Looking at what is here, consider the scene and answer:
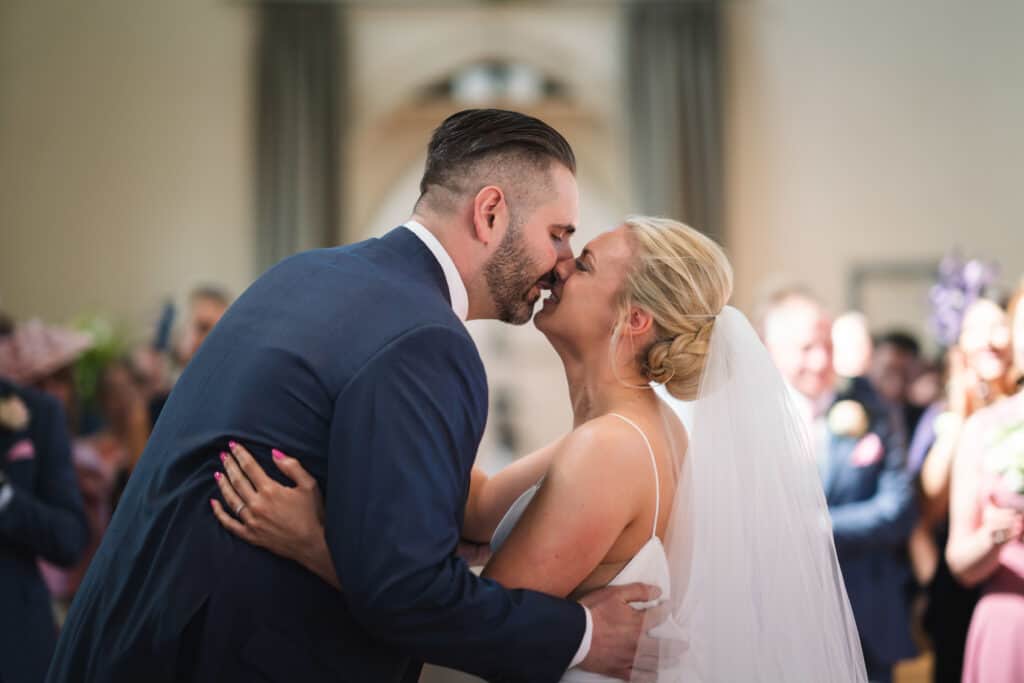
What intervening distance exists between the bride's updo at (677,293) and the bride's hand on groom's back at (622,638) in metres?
0.50

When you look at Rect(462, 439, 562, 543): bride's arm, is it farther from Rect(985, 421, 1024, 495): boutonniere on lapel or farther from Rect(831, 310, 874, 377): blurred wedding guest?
Rect(831, 310, 874, 377): blurred wedding guest

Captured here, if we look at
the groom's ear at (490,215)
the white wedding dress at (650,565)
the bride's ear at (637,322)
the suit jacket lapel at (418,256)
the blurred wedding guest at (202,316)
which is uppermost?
the groom's ear at (490,215)

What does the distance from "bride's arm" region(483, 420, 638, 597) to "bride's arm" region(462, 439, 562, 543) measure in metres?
0.32

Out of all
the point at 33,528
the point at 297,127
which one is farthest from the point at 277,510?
the point at 297,127

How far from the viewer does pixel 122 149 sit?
29.8ft

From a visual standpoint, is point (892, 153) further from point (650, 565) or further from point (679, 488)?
point (650, 565)

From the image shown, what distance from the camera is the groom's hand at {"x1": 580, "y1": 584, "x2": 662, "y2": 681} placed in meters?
2.11

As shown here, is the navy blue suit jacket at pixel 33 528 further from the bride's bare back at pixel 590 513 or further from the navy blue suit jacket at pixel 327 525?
the bride's bare back at pixel 590 513

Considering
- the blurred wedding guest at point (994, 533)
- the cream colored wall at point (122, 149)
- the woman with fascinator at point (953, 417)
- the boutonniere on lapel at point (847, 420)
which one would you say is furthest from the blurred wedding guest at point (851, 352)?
the cream colored wall at point (122, 149)

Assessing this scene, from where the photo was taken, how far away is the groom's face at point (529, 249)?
2.21 meters

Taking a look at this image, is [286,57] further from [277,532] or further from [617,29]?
[277,532]

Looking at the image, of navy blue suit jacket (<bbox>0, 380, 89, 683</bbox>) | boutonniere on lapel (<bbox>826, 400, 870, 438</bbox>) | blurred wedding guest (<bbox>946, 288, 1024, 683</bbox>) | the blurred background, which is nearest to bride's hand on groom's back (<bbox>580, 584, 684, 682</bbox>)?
blurred wedding guest (<bbox>946, 288, 1024, 683</bbox>)

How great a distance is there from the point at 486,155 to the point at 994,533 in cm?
159

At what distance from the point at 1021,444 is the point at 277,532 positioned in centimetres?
179
